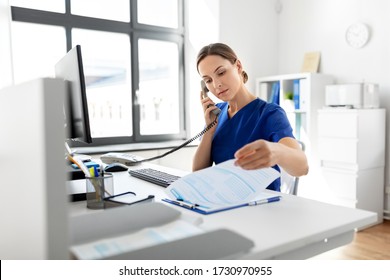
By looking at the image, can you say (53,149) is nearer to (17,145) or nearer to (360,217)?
(17,145)

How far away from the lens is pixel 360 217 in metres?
0.93

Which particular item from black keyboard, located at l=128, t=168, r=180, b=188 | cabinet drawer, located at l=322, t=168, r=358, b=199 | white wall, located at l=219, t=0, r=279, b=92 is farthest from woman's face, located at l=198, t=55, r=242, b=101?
white wall, located at l=219, t=0, r=279, b=92

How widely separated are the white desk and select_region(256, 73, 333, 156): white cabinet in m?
2.69

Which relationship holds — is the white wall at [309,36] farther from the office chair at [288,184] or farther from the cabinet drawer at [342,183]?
the office chair at [288,184]

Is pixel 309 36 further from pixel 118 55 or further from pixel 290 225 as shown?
pixel 290 225

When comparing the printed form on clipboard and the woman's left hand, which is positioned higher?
the woman's left hand

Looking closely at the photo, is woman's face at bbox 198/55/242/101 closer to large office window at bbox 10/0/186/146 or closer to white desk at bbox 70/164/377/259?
white desk at bbox 70/164/377/259

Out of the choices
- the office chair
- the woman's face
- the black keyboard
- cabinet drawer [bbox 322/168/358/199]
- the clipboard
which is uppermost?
the woman's face

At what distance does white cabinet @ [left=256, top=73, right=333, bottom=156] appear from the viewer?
3598 mm

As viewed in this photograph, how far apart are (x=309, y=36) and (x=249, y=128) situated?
285 cm

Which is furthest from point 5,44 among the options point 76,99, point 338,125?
point 338,125

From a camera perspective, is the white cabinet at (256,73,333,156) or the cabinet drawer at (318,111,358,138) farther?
the white cabinet at (256,73,333,156)

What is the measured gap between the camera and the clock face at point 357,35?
3.44m

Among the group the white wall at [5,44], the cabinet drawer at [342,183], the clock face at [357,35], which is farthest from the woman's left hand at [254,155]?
the clock face at [357,35]
